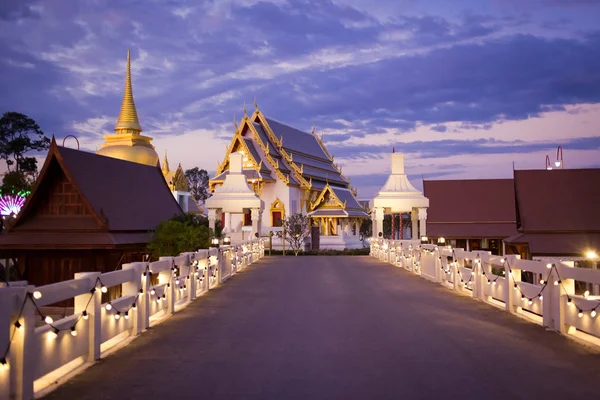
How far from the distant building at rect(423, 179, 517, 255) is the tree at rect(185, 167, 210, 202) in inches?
2233

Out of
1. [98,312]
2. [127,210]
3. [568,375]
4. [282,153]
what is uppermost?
[282,153]

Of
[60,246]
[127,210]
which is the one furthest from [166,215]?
[60,246]

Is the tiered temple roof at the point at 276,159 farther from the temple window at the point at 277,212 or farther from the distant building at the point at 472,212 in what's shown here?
the distant building at the point at 472,212

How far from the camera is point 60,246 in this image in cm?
2227

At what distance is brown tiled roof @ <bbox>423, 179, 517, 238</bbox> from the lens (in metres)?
40.5

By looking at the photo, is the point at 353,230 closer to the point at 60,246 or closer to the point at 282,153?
the point at 282,153

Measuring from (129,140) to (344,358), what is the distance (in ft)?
163

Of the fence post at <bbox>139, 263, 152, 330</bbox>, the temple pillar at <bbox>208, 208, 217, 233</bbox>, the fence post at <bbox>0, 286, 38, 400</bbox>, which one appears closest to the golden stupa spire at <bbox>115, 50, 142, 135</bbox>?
the temple pillar at <bbox>208, 208, 217, 233</bbox>

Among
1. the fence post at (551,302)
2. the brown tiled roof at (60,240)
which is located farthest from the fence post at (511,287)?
the brown tiled roof at (60,240)

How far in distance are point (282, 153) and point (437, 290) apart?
36.9 m

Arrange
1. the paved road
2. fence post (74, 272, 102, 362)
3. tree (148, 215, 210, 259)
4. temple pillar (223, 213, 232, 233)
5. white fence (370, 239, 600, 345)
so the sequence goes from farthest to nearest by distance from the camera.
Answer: temple pillar (223, 213, 232, 233)
tree (148, 215, 210, 259)
white fence (370, 239, 600, 345)
fence post (74, 272, 102, 362)
the paved road

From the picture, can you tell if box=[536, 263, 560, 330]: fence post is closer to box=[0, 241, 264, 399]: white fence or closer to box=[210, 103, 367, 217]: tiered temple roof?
box=[0, 241, 264, 399]: white fence

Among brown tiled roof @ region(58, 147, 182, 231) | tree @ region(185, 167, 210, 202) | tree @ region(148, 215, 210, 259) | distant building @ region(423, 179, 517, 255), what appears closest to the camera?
tree @ region(148, 215, 210, 259)

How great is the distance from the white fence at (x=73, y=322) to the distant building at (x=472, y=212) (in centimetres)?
3127
